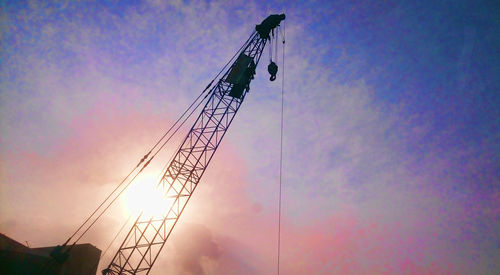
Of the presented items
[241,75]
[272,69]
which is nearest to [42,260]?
[241,75]

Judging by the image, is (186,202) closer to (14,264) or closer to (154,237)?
(154,237)

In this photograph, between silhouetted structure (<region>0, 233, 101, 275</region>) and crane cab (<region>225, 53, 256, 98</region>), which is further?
crane cab (<region>225, 53, 256, 98</region>)

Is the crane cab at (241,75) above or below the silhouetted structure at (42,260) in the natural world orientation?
above

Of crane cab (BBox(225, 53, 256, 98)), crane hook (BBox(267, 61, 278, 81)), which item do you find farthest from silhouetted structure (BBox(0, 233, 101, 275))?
crane hook (BBox(267, 61, 278, 81))

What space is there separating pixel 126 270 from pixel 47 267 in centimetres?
441

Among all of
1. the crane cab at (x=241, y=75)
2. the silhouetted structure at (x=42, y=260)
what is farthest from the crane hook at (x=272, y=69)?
the silhouetted structure at (x=42, y=260)

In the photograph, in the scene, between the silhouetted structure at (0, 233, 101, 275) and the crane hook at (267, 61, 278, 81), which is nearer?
the silhouetted structure at (0, 233, 101, 275)

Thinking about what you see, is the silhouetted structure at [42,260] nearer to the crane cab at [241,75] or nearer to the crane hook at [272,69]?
the crane cab at [241,75]

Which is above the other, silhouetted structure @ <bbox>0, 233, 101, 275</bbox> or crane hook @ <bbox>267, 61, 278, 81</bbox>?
crane hook @ <bbox>267, 61, 278, 81</bbox>

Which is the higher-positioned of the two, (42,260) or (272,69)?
(272,69)

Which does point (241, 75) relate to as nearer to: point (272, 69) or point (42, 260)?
point (272, 69)

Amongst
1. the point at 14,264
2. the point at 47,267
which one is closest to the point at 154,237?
the point at 47,267

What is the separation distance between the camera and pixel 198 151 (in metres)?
18.6

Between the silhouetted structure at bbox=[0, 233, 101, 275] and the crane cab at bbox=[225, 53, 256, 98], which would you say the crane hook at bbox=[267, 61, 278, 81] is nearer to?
the crane cab at bbox=[225, 53, 256, 98]
